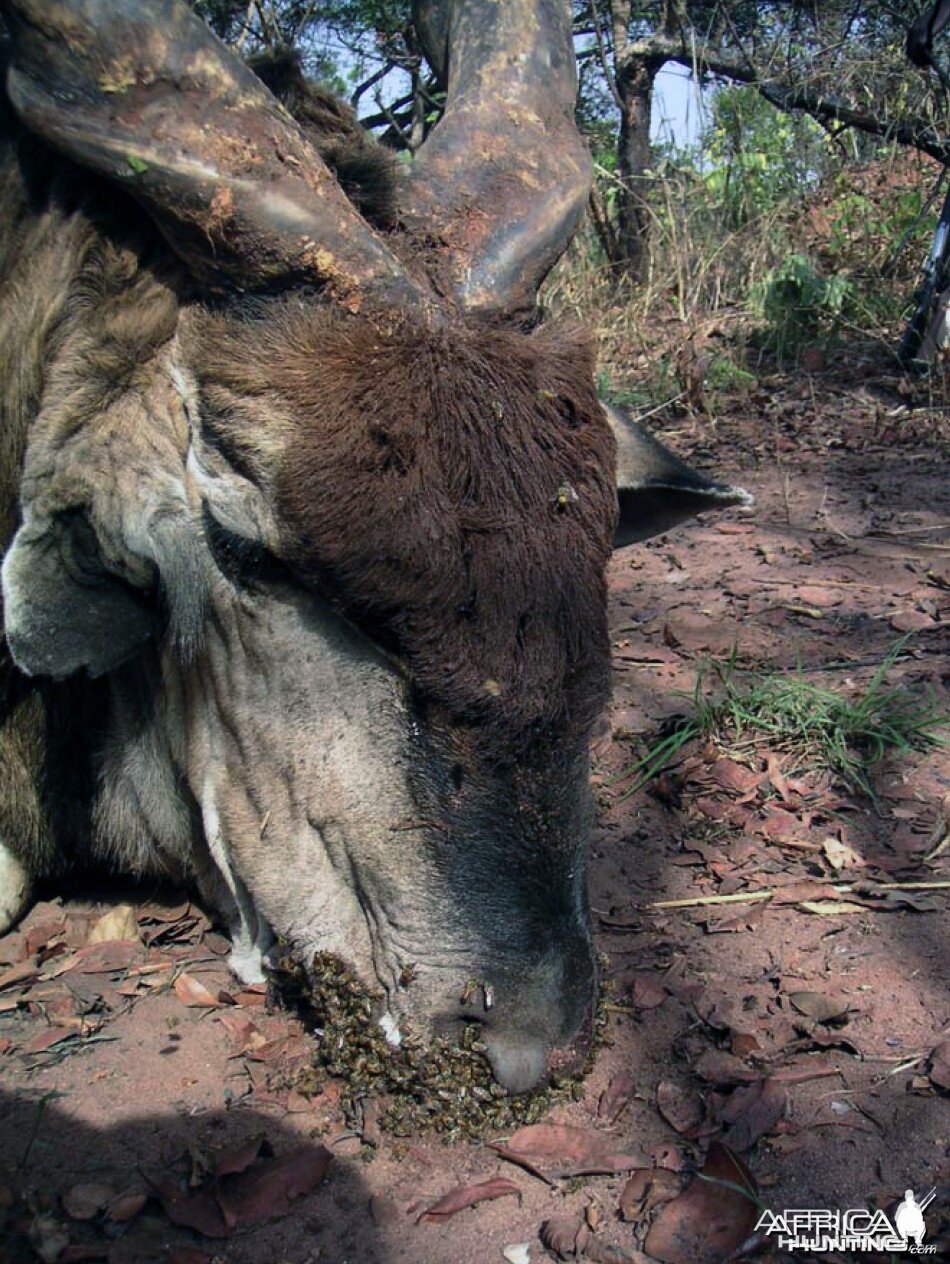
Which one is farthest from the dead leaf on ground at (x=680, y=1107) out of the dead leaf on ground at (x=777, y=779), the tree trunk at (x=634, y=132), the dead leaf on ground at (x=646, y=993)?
the tree trunk at (x=634, y=132)

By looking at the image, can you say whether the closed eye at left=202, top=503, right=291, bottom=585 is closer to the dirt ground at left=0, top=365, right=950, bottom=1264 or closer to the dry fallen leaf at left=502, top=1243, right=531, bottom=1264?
the dirt ground at left=0, top=365, right=950, bottom=1264

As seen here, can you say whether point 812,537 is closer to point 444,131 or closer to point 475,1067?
point 444,131

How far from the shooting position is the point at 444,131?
375 cm

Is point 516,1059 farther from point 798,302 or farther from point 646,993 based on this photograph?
point 798,302

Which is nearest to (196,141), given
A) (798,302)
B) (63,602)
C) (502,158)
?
(502,158)

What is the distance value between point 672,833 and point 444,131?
2394 mm

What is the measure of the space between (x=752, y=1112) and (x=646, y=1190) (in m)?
0.36

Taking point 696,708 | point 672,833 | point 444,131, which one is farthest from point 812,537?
point 444,131

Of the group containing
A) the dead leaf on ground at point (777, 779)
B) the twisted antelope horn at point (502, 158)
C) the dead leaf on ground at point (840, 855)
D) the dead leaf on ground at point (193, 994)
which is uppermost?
the twisted antelope horn at point (502, 158)

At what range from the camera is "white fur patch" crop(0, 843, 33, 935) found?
4.15 m

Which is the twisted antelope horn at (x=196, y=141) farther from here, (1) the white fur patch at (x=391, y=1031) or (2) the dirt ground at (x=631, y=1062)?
(2) the dirt ground at (x=631, y=1062)

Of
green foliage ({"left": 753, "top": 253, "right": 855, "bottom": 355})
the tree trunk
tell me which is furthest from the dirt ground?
the tree trunk

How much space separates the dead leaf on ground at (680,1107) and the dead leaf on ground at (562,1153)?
6.4 inches

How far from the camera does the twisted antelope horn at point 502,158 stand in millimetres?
3471
